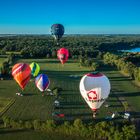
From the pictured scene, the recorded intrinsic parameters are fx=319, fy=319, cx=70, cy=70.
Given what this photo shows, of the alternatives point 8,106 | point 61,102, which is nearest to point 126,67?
point 61,102

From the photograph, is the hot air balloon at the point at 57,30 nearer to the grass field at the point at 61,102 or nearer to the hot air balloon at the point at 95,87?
the grass field at the point at 61,102

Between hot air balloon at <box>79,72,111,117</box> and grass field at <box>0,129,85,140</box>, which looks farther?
grass field at <box>0,129,85,140</box>

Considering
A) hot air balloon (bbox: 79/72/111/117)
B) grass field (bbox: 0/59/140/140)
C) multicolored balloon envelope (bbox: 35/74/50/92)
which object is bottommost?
grass field (bbox: 0/59/140/140)

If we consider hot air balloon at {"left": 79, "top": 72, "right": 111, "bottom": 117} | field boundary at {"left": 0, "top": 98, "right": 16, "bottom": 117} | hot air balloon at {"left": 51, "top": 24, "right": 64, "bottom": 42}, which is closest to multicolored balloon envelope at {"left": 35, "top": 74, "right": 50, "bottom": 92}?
field boundary at {"left": 0, "top": 98, "right": 16, "bottom": 117}

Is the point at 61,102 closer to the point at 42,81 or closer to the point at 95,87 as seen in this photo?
the point at 42,81

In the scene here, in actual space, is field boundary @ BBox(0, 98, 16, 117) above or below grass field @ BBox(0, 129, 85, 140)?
above

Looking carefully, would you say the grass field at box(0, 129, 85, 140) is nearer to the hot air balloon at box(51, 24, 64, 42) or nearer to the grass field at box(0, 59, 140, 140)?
the grass field at box(0, 59, 140, 140)

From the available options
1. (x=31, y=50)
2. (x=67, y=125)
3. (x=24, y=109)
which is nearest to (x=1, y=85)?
(x=24, y=109)

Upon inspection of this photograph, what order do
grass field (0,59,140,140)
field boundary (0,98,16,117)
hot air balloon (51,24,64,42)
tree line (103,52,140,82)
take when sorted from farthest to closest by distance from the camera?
hot air balloon (51,24,64,42) → tree line (103,52,140,82) → field boundary (0,98,16,117) → grass field (0,59,140,140)

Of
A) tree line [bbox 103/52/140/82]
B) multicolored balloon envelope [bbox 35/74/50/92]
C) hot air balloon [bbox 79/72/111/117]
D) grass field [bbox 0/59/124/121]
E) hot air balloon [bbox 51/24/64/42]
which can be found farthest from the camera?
hot air balloon [bbox 51/24/64/42]

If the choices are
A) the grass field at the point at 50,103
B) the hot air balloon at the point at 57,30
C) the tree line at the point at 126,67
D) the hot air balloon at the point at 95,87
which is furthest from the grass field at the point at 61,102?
the hot air balloon at the point at 57,30
